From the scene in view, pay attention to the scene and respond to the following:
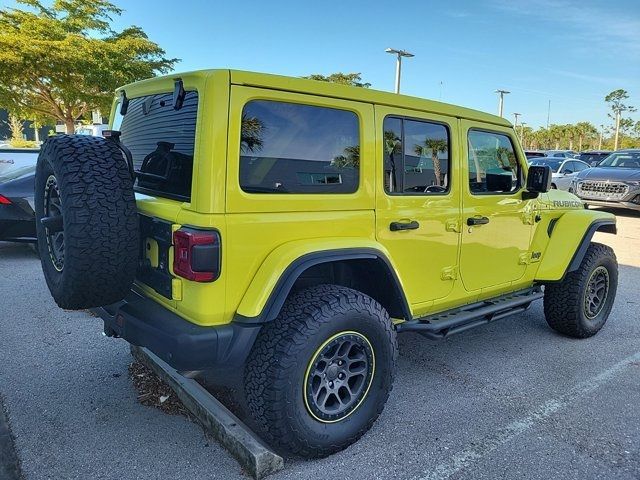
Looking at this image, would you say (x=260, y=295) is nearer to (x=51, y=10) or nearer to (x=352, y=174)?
(x=352, y=174)

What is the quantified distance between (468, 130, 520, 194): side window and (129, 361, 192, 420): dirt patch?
247 cm

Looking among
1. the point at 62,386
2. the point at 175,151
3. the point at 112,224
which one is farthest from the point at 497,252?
the point at 62,386

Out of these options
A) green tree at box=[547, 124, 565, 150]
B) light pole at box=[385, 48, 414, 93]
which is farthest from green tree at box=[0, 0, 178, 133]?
green tree at box=[547, 124, 565, 150]

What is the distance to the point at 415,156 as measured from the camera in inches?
122

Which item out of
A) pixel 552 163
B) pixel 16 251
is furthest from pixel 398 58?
pixel 16 251

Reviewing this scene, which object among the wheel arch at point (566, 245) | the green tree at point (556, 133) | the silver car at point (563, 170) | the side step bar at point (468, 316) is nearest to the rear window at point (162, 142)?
the side step bar at point (468, 316)

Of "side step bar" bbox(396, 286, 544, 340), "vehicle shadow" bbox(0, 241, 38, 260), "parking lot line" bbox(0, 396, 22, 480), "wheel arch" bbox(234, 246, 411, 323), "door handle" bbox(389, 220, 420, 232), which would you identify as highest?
"door handle" bbox(389, 220, 420, 232)

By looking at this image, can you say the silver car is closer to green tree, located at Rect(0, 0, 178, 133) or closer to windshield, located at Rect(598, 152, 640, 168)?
windshield, located at Rect(598, 152, 640, 168)

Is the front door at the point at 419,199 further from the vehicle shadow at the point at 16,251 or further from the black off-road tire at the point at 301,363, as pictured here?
the vehicle shadow at the point at 16,251

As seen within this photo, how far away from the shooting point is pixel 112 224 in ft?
7.64

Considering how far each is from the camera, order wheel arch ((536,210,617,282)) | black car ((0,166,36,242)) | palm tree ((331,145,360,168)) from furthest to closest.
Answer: black car ((0,166,36,242))
wheel arch ((536,210,617,282))
palm tree ((331,145,360,168))

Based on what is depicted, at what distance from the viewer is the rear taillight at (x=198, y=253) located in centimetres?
218

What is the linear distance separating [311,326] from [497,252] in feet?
6.26

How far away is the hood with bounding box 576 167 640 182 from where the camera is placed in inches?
490
